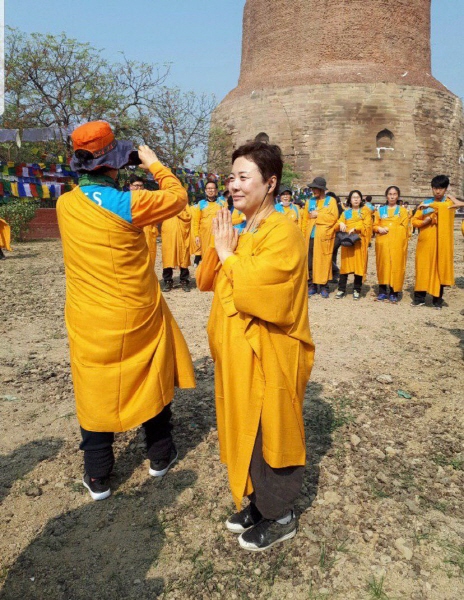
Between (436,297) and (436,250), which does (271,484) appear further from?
(436,297)

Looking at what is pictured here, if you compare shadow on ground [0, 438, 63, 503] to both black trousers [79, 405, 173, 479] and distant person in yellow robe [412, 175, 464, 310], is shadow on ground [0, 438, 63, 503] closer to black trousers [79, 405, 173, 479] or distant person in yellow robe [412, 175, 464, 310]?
black trousers [79, 405, 173, 479]

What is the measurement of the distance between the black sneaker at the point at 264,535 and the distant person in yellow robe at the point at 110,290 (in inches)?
27.6

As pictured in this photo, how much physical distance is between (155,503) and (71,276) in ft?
4.00

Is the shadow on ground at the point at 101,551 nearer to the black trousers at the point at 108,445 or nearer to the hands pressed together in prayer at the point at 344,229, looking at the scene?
the black trousers at the point at 108,445

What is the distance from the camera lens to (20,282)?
8.12 meters

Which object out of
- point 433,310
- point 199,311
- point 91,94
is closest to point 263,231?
point 199,311

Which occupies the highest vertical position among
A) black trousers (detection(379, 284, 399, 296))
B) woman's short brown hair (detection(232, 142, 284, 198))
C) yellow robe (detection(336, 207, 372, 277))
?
woman's short brown hair (detection(232, 142, 284, 198))

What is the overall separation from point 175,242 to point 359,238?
2.94m

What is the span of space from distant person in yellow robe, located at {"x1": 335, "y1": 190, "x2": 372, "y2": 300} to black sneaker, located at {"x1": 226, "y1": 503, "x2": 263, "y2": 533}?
570 cm

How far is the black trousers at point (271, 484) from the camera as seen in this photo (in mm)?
1982

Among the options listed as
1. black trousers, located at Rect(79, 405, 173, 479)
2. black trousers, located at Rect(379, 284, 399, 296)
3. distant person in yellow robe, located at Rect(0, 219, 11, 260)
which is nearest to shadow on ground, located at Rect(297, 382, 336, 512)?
black trousers, located at Rect(79, 405, 173, 479)

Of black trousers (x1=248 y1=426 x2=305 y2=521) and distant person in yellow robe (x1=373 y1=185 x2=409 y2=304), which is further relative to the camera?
distant person in yellow robe (x1=373 y1=185 x2=409 y2=304)

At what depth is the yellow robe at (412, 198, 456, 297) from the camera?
6.61 m

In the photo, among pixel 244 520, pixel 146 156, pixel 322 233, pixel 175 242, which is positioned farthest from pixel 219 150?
pixel 244 520
